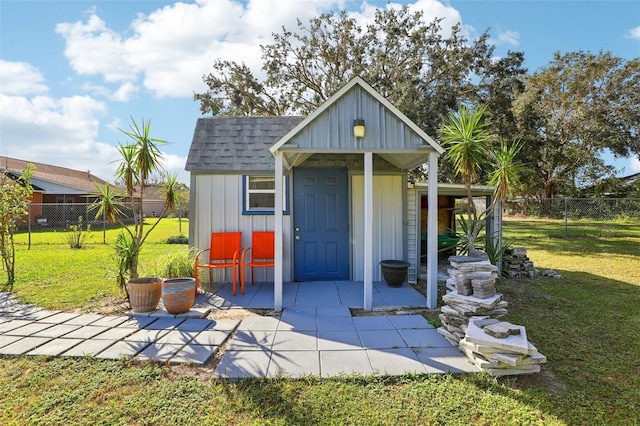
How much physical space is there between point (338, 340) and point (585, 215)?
23.3m

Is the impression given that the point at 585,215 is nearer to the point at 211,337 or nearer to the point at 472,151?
the point at 472,151

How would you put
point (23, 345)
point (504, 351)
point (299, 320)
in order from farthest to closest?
point (299, 320) < point (23, 345) < point (504, 351)

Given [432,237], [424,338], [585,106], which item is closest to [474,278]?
[424,338]

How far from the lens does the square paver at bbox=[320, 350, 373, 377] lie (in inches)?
118

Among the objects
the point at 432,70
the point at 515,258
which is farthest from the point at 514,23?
the point at 515,258

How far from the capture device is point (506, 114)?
12594 mm

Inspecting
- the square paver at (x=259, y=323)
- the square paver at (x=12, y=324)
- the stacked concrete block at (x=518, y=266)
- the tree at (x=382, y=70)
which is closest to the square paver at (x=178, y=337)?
the square paver at (x=259, y=323)

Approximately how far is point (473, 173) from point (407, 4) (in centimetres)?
1115

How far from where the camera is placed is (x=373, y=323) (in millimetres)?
4199

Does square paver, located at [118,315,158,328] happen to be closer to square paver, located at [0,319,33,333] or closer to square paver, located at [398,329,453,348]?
square paver, located at [0,319,33,333]

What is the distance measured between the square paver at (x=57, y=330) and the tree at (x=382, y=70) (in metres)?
10.8

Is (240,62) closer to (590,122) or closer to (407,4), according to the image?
(407,4)

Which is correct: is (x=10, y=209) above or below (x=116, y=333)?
above

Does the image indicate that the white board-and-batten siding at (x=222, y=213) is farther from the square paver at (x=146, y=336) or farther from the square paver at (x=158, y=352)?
the square paver at (x=158, y=352)
